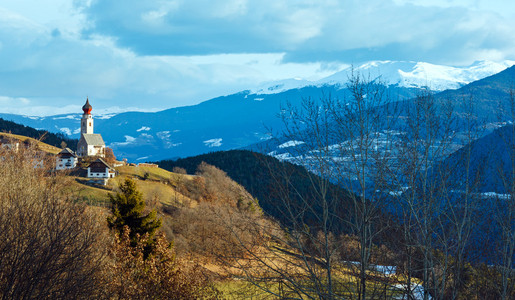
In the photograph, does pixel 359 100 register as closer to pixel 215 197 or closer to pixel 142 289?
pixel 142 289

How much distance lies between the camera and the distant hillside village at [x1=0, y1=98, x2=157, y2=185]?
122m

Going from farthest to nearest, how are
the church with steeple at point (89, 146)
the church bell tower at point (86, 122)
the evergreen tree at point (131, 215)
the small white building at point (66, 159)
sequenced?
the church bell tower at point (86, 122) → the church with steeple at point (89, 146) → the small white building at point (66, 159) → the evergreen tree at point (131, 215)

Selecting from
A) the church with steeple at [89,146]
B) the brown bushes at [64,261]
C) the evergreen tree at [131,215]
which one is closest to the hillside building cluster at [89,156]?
the church with steeple at [89,146]

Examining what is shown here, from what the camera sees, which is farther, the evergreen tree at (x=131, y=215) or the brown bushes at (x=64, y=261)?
the evergreen tree at (x=131, y=215)

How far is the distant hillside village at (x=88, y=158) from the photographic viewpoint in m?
122

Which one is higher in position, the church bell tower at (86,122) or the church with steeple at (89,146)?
the church bell tower at (86,122)

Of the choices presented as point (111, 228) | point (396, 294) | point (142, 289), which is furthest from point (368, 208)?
point (111, 228)

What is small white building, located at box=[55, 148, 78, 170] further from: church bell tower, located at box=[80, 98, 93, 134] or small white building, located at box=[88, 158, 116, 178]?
church bell tower, located at box=[80, 98, 93, 134]

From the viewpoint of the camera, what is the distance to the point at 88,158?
146 m

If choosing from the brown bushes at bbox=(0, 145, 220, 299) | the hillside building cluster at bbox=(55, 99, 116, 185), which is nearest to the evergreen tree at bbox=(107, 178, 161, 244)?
the brown bushes at bbox=(0, 145, 220, 299)

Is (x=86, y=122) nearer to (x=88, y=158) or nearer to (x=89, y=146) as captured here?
(x=89, y=146)

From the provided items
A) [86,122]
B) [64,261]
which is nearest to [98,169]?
[86,122]

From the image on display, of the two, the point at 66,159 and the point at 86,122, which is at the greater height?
the point at 86,122

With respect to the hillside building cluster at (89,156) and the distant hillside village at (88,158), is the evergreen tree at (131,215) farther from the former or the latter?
the hillside building cluster at (89,156)
